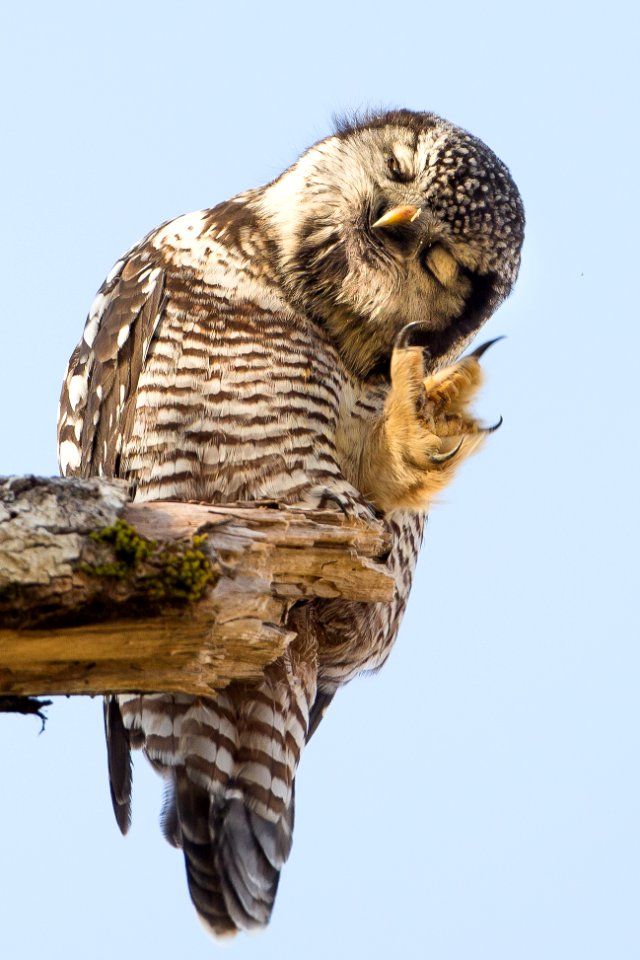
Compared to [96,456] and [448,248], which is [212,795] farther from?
[448,248]

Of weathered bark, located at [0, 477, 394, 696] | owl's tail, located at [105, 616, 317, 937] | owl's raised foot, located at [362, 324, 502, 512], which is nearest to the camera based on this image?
weathered bark, located at [0, 477, 394, 696]

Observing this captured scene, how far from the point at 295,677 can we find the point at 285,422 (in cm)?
75

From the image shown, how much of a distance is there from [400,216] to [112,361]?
0.95 metres

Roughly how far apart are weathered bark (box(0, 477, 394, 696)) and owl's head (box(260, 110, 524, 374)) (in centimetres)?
107

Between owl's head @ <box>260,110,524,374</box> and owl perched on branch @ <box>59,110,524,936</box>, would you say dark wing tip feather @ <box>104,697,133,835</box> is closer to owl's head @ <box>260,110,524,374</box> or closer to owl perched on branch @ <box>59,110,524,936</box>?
owl perched on branch @ <box>59,110,524,936</box>

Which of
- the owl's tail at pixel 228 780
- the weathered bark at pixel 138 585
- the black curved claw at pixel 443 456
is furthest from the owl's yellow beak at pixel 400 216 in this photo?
the owl's tail at pixel 228 780

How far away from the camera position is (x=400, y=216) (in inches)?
133

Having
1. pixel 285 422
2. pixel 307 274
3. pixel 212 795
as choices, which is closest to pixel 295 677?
pixel 212 795

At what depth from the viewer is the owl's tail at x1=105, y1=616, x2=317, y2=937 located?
3.23 meters

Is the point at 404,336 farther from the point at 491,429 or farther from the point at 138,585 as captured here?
the point at 138,585

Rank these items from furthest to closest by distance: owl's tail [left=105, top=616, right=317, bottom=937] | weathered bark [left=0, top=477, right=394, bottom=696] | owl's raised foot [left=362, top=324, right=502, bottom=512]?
owl's raised foot [left=362, top=324, right=502, bottom=512] → owl's tail [left=105, top=616, right=317, bottom=937] → weathered bark [left=0, top=477, right=394, bottom=696]

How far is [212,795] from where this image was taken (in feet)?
10.8

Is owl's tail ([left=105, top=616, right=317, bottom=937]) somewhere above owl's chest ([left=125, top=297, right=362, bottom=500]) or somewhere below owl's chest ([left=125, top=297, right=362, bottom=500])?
below

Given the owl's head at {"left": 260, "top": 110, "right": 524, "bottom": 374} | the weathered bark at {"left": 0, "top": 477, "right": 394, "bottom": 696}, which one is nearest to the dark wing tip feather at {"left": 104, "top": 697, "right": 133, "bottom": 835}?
the weathered bark at {"left": 0, "top": 477, "right": 394, "bottom": 696}
